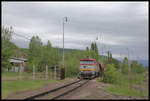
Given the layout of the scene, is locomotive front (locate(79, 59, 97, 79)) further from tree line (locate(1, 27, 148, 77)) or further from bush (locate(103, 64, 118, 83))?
bush (locate(103, 64, 118, 83))

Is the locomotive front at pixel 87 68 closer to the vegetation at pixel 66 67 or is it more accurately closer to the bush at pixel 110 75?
the vegetation at pixel 66 67

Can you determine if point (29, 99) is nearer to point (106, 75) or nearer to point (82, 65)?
point (106, 75)

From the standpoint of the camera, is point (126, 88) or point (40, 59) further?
point (40, 59)

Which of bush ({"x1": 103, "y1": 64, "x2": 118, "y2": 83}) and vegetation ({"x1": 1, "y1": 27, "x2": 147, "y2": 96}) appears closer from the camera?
vegetation ({"x1": 1, "y1": 27, "x2": 147, "y2": 96})

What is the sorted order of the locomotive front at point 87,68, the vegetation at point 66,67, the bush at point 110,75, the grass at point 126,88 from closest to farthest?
the grass at point 126,88 → the vegetation at point 66,67 → the bush at point 110,75 → the locomotive front at point 87,68

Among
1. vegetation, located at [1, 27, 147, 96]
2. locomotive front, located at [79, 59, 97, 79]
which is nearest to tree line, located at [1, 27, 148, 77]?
vegetation, located at [1, 27, 147, 96]

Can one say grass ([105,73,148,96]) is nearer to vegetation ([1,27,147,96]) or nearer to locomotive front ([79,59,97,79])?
vegetation ([1,27,147,96])

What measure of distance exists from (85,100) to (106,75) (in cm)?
1666

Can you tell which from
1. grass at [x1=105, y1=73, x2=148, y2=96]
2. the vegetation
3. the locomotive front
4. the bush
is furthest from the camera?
the locomotive front

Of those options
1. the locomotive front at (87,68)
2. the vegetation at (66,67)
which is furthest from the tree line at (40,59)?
the locomotive front at (87,68)

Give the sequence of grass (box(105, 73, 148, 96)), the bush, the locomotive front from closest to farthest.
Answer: grass (box(105, 73, 148, 96)), the bush, the locomotive front

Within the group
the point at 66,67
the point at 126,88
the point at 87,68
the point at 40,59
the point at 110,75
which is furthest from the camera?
the point at 40,59

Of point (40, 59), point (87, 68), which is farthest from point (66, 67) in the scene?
point (40, 59)

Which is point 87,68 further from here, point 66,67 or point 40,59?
point 40,59
